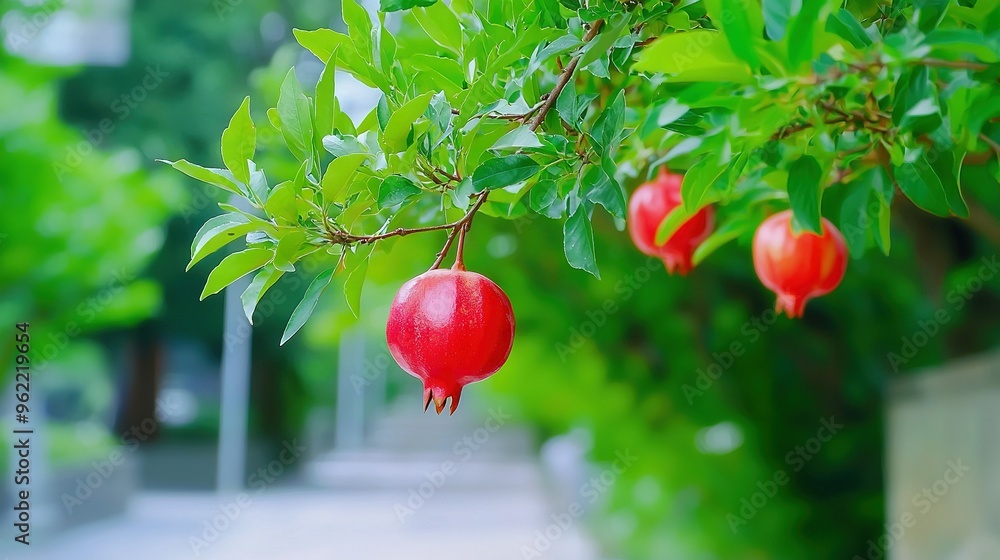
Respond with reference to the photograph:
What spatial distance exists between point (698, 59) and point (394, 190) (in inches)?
6.7

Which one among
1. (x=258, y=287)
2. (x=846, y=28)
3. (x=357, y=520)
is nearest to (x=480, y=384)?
(x=357, y=520)

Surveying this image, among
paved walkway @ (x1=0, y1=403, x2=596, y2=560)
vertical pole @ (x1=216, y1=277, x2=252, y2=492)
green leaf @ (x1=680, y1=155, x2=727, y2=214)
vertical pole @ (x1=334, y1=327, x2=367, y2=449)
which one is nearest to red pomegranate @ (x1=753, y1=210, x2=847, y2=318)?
green leaf @ (x1=680, y1=155, x2=727, y2=214)

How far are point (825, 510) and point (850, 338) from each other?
571 mm

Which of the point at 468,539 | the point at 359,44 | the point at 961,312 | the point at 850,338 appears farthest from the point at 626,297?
the point at 468,539

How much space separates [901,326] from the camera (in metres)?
2.57

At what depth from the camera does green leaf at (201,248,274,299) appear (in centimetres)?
52

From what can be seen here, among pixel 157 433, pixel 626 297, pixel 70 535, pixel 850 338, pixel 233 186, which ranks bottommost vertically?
pixel 157 433

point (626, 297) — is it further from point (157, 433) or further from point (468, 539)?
point (157, 433)

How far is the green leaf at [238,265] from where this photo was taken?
1.71ft

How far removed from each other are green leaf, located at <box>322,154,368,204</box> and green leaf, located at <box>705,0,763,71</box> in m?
0.19

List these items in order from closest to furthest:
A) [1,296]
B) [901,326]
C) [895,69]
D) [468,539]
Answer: [895,69] < [901,326] < [1,296] < [468,539]

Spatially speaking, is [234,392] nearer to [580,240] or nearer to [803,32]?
[580,240]

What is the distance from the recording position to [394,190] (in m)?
0.50

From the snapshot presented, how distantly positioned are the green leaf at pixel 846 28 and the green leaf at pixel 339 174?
0.24 meters
